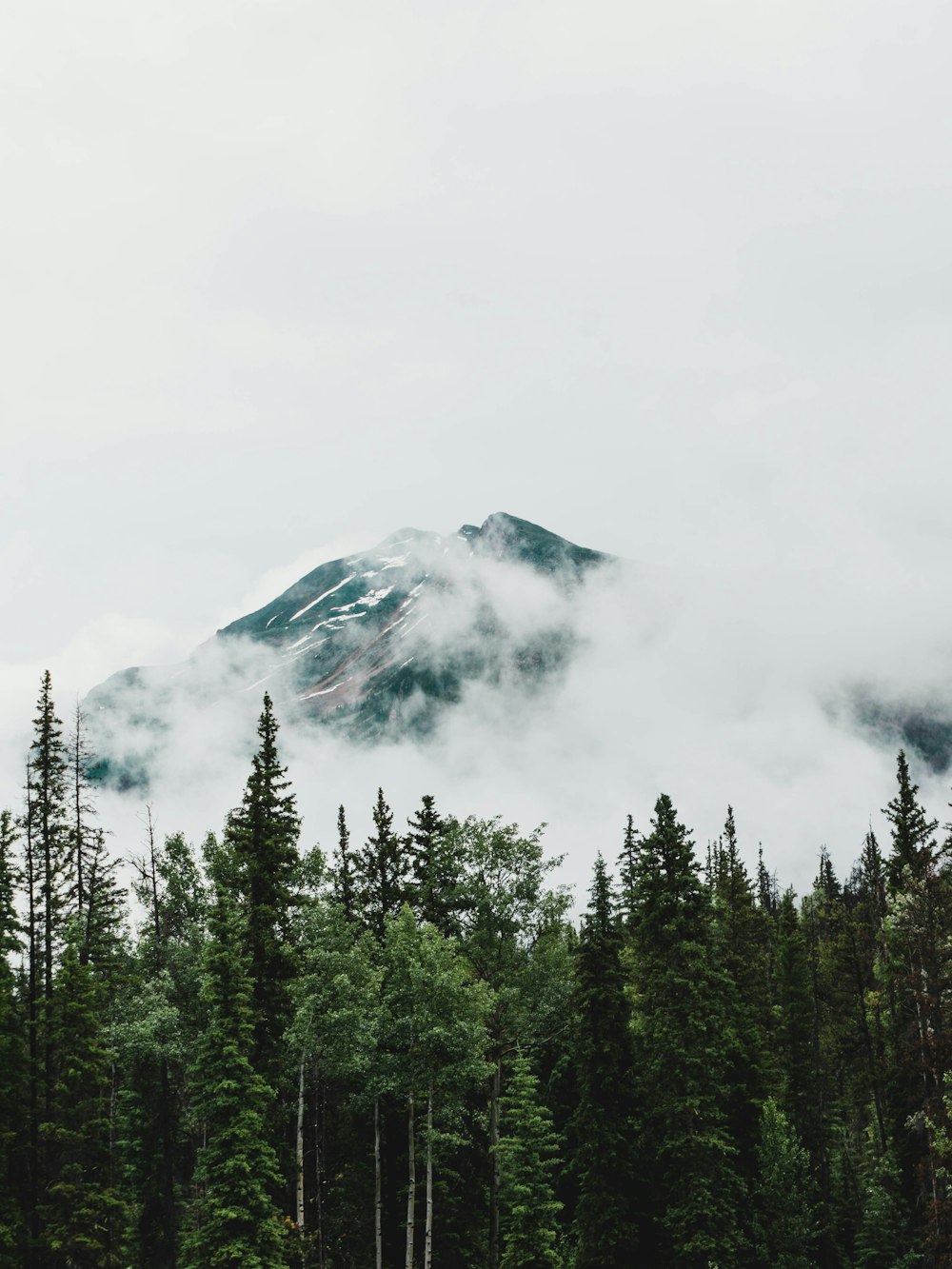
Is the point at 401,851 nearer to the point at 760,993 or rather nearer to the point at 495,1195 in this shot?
the point at 495,1195

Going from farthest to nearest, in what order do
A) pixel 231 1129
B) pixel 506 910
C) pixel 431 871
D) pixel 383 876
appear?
pixel 431 871
pixel 383 876
pixel 506 910
pixel 231 1129

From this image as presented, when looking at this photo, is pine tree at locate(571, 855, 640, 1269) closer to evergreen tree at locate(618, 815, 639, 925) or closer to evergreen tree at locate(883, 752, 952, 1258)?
evergreen tree at locate(883, 752, 952, 1258)

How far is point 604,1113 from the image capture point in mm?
41688

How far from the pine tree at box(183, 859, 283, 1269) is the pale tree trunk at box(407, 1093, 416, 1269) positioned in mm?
5103

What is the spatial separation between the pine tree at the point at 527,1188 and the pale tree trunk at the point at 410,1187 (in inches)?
142

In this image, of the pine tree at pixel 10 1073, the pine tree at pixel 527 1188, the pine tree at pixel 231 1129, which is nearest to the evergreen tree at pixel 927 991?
the pine tree at pixel 527 1188

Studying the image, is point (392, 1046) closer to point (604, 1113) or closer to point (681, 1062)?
point (604, 1113)

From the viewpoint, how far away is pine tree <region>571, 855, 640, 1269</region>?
4053cm

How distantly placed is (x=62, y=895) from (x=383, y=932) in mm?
13755

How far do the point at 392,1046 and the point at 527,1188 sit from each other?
8860mm

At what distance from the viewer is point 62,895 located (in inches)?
1636

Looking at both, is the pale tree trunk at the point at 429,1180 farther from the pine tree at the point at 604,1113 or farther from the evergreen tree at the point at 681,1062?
the evergreen tree at the point at 681,1062

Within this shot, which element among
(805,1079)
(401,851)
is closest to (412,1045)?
(401,851)

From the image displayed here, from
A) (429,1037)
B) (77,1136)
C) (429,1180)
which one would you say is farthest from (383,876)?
(77,1136)
